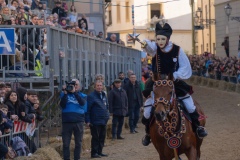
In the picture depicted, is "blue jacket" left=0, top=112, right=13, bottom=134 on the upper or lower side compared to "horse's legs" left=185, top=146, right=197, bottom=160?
upper

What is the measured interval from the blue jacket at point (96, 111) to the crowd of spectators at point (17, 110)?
6.62ft

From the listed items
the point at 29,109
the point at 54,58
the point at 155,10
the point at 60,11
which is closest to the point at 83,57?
the point at 54,58

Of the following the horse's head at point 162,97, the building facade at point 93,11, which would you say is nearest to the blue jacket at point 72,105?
the horse's head at point 162,97

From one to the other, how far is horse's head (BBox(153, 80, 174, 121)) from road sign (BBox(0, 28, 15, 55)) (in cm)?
526

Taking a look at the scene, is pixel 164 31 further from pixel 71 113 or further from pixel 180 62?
pixel 71 113

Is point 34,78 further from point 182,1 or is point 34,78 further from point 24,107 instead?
point 182,1

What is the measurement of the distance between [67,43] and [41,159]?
211 inches

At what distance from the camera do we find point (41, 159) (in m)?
14.0

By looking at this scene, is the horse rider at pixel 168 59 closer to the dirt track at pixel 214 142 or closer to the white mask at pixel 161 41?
the white mask at pixel 161 41

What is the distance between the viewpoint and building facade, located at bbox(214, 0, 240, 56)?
166 feet

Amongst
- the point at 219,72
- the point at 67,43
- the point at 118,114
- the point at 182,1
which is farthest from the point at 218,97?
the point at 182,1

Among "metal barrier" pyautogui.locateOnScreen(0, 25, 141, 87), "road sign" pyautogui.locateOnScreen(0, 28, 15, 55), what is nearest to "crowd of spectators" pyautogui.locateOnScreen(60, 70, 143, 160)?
"metal barrier" pyautogui.locateOnScreen(0, 25, 141, 87)

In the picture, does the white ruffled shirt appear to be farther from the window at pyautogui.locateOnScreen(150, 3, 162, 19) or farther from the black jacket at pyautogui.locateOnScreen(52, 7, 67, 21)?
the window at pyautogui.locateOnScreen(150, 3, 162, 19)

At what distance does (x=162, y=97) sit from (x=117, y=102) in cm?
1053
